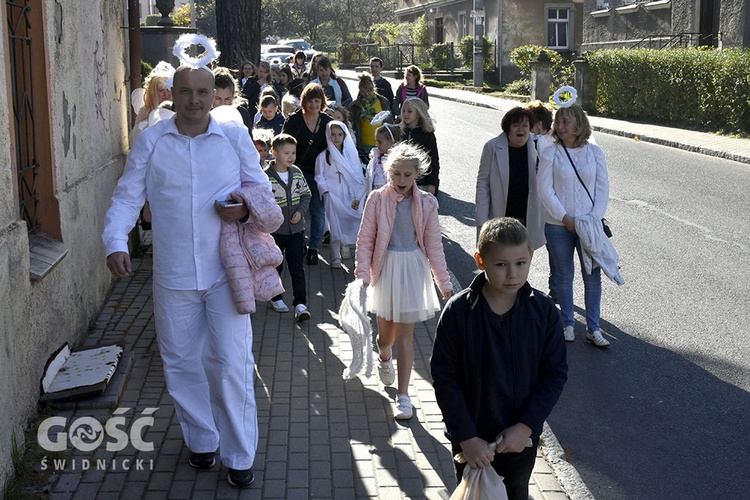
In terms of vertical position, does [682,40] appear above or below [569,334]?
above

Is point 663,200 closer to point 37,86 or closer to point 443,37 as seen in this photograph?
point 37,86

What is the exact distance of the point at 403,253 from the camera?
6.09 m

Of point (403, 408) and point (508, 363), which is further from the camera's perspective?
point (403, 408)

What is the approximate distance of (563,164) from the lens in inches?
295

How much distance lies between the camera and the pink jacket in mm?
6031

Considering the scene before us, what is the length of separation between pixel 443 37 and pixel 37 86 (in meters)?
49.1

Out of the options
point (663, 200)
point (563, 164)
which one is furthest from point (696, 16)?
point (563, 164)

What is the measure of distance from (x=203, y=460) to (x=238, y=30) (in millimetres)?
11472

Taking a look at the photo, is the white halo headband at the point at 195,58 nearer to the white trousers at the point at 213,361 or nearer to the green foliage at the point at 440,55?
the white trousers at the point at 213,361

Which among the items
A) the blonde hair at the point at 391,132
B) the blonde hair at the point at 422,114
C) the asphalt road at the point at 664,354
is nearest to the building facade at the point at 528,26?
the asphalt road at the point at 664,354

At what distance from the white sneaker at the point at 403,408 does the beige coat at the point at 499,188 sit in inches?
102

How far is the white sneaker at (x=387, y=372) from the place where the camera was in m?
6.45

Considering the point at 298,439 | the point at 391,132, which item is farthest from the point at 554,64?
the point at 298,439

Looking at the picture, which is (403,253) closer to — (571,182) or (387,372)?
(387,372)
